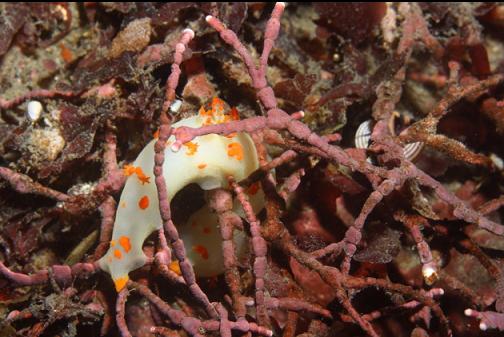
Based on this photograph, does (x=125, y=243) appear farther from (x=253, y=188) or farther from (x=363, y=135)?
(x=363, y=135)

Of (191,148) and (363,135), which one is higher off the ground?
(191,148)

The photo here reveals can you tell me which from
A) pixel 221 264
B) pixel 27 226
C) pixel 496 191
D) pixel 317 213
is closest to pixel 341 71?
pixel 317 213

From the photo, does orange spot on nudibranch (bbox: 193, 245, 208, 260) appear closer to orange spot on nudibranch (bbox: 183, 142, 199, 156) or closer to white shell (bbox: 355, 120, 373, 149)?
orange spot on nudibranch (bbox: 183, 142, 199, 156)

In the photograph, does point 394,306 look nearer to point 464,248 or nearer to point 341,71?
point 464,248

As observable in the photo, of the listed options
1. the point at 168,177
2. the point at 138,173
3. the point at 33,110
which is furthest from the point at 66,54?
the point at 168,177

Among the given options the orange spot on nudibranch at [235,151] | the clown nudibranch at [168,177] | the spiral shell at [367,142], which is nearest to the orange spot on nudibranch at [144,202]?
the clown nudibranch at [168,177]

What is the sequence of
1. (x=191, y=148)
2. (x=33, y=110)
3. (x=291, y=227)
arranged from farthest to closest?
(x=33, y=110) → (x=291, y=227) → (x=191, y=148)
